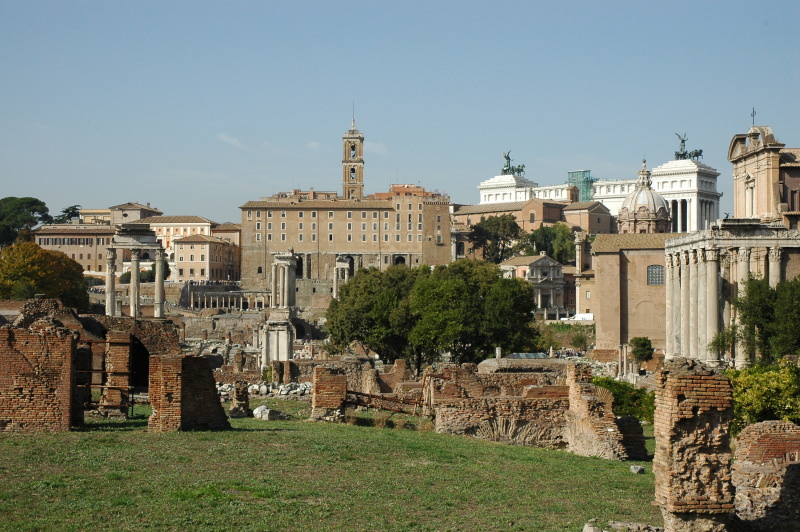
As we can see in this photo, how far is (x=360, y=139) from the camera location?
14588 cm

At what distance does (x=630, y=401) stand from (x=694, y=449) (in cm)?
1971

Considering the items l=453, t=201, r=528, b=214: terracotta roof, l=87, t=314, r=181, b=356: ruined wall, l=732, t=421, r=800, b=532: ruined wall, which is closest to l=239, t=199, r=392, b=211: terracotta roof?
l=453, t=201, r=528, b=214: terracotta roof

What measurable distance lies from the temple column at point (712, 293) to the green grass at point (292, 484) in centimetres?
3377

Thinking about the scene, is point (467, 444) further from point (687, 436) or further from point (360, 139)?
Answer: point (360, 139)

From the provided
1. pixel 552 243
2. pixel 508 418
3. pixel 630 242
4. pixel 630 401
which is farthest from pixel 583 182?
pixel 508 418

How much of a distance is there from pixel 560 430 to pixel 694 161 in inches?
5961

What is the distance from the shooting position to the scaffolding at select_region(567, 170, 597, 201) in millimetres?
186500

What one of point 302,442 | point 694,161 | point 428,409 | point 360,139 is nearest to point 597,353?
point 428,409

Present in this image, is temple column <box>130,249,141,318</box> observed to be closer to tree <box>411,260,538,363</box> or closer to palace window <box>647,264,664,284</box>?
tree <box>411,260,538,363</box>

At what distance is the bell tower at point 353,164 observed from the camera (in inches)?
5684

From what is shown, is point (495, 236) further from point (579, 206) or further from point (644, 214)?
point (644, 214)

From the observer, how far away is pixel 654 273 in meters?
70.2

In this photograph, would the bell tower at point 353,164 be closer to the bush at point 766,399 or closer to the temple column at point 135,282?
the temple column at point 135,282

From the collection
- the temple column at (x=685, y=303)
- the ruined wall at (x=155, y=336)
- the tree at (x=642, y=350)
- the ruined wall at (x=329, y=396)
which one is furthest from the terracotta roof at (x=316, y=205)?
the ruined wall at (x=329, y=396)
